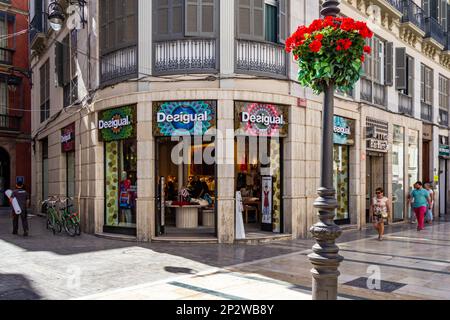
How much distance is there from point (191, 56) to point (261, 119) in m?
2.63

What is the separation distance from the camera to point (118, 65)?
13.2m

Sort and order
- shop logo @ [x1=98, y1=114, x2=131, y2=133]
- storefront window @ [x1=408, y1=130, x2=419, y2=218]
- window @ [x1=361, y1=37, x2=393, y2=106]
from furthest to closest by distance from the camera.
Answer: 1. storefront window @ [x1=408, y1=130, x2=419, y2=218]
2. window @ [x1=361, y1=37, x2=393, y2=106]
3. shop logo @ [x1=98, y1=114, x2=131, y2=133]

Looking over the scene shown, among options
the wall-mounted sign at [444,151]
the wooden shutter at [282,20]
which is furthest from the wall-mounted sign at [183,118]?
the wall-mounted sign at [444,151]

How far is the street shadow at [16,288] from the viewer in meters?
6.63

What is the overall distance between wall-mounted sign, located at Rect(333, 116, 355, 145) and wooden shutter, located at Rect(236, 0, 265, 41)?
455 cm

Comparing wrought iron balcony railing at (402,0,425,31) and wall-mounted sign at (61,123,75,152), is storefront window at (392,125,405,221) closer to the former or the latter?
wrought iron balcony railing at (402,0,425,31)

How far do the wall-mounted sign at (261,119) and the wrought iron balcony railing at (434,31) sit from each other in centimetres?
1325

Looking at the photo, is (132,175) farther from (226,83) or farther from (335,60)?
(335,60)

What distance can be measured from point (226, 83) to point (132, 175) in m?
3.96

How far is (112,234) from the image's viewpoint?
13.3 metres

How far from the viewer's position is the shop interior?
42.6ft

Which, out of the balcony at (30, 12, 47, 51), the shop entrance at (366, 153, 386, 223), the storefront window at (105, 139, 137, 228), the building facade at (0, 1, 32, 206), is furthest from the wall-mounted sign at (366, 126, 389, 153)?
the building facade at (0, 1, 32, 206)

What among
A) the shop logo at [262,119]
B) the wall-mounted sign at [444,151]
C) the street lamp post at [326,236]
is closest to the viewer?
the street lamp post at [326,236]

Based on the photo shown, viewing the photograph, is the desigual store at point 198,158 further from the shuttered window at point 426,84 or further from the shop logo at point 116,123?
the shuttered window at point 426,84
